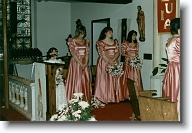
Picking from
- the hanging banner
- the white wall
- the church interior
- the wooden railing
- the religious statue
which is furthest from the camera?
the religious statue

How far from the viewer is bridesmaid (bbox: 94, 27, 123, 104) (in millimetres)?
7062

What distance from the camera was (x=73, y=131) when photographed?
296 centimetres

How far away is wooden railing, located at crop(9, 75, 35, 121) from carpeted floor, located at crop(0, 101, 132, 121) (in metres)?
0.12

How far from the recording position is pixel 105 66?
23.5ft

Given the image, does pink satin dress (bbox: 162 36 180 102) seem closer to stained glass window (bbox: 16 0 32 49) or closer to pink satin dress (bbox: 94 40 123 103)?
pink satin dress (bbox: 94 40 123 103)

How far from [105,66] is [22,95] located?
75.9 inches

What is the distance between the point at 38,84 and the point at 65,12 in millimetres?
7750

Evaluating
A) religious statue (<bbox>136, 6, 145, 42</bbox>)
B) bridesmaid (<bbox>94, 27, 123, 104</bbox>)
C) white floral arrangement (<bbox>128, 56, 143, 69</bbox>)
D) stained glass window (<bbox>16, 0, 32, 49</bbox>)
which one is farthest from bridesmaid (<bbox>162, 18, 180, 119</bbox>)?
stained glass window (<bbox>16, 0, 32, 49</bbox>)

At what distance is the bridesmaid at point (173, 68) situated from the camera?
4359mm

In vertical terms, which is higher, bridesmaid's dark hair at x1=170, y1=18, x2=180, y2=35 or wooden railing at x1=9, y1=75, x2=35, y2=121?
bridesmaid's dark hair at x1=170, y1=18, x2=180, y2=35

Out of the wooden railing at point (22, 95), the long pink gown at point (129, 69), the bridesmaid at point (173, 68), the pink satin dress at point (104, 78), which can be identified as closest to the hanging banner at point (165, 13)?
the long pink gown at point (129, 69)

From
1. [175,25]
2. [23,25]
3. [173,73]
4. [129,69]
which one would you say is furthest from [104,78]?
[23,25]

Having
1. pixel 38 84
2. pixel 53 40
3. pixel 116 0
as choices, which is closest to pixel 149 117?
pixel 38 84

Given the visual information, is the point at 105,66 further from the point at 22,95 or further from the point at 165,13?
the point at 22,95
